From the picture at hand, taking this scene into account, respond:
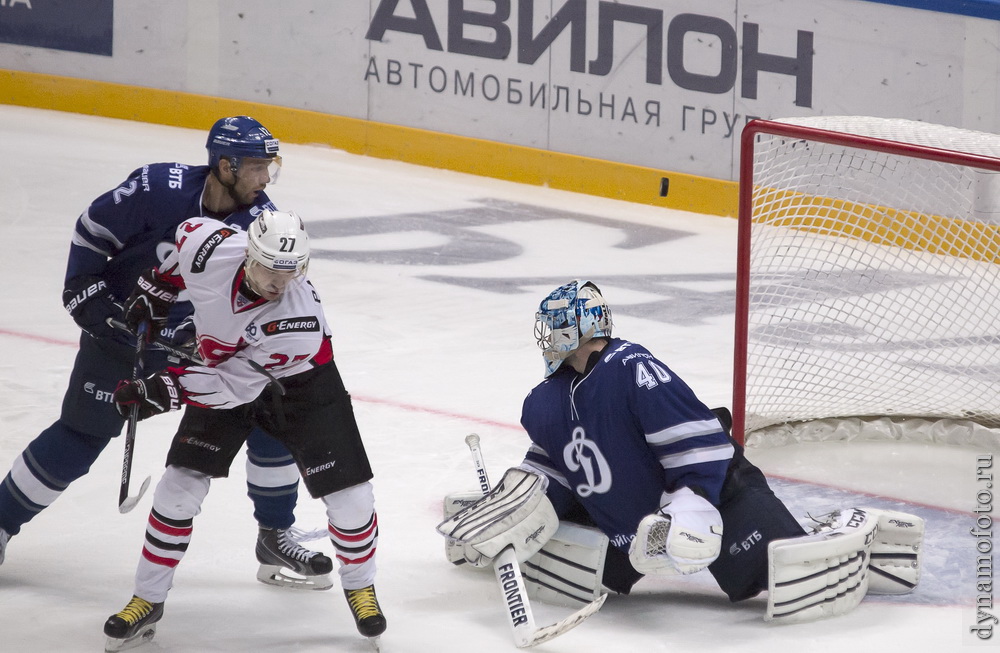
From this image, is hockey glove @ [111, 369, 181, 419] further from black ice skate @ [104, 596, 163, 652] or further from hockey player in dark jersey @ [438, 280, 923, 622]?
hockey player in dark jersey @ [438, 280, 923, 622]

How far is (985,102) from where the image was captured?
24.1ft

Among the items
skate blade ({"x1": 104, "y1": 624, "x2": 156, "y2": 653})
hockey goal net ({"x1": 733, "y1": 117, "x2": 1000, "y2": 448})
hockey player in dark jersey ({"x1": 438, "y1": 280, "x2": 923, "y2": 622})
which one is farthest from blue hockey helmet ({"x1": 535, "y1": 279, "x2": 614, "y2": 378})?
hockey goal net ({"x1": 733, "y1": 117, "x2": 1000, "y2": 448})

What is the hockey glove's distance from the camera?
306 cm

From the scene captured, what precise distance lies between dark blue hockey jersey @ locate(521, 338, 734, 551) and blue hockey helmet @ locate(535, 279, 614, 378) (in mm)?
59

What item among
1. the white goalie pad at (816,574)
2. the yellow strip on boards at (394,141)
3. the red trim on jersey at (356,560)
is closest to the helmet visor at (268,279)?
the red trim on jersey at (356,560)

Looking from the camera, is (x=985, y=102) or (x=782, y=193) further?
(x=985, y=102)

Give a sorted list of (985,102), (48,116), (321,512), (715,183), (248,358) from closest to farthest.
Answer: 1. (248,358)
2. (321,512)
3. (985,102)
4. (715,183)
5. (48,116)

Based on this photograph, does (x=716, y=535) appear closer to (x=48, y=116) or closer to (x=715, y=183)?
(x=715, y=183)

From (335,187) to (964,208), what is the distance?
13.8 feet

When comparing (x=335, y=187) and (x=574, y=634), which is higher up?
(x=335, y=187)

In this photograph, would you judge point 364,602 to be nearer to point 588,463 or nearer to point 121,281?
point 588,463

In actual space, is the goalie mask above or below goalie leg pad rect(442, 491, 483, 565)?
above

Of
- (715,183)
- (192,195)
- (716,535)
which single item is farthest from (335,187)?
(716,535)

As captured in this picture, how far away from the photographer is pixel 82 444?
3512mm
